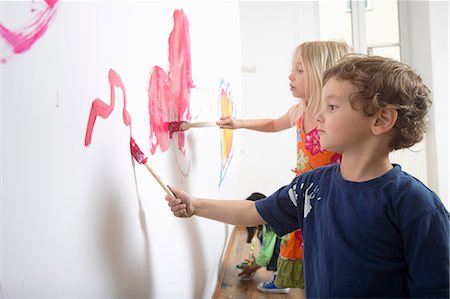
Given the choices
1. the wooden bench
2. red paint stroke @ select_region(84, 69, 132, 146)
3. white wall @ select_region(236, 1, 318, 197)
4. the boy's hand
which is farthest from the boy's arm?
white wall @ select_region(236, 1, 318, 197)

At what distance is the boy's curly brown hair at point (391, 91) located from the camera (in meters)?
0.71

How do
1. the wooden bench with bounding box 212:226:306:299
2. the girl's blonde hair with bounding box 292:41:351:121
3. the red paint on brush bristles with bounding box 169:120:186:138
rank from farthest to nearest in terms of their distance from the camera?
the wooden bench with bounding box 212:226:306:299, the girl's blonde hair with bounding box 292:41:351:121, the red paint on brush bristles with bounding box 169:120:186:138

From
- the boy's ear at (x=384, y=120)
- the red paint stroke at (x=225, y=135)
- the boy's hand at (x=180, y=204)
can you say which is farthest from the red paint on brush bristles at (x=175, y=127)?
the red paint stroke at (x=225, y=135)

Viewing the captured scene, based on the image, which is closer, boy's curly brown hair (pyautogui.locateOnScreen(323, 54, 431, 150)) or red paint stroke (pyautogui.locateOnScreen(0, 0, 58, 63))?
red paint stroke (pyautogui.locateOnScreen(0, 0, 58, 63))

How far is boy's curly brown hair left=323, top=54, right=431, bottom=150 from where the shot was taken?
0.71 m

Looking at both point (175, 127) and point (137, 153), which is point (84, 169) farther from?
point (175, 127)

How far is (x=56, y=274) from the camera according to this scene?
424mm

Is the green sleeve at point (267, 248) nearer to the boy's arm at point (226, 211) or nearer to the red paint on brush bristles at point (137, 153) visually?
the boy's arm at point (226, 211)

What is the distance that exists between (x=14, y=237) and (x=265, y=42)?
290 centimetres

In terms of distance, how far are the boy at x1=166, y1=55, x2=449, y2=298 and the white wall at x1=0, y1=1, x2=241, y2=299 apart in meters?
0.14

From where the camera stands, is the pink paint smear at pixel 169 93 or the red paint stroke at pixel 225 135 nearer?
the pink paint smear at pixel 169 93

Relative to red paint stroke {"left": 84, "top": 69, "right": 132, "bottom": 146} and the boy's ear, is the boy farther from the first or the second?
red paint stroke {"left": 84, "top": 69, "right": 132, "bottom": 146}

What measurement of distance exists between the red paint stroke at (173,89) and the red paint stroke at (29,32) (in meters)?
0.32

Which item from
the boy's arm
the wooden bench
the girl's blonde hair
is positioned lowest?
the wooden bench
